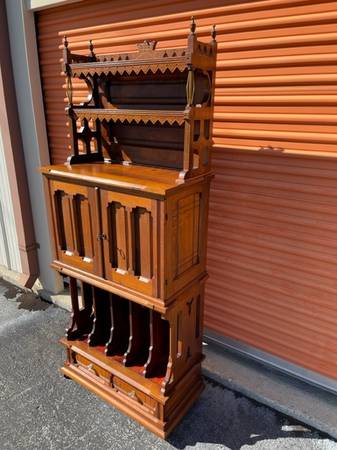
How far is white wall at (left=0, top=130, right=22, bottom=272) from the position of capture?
5191 millimetres

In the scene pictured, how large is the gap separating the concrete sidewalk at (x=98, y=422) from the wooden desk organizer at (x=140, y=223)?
5.5 inches

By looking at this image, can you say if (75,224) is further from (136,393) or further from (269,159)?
(269,159)

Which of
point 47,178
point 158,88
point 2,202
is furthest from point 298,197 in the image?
point 2,202

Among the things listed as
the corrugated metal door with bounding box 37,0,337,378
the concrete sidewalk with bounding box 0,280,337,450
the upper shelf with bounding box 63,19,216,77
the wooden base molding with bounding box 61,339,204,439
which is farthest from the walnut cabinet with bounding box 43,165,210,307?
the concrete sidewalk with bounding box 0,280,337,450

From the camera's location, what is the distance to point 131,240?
2.80m

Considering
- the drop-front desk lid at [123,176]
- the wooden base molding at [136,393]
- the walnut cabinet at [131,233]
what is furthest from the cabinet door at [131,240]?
the wooden base molding at [136,393]

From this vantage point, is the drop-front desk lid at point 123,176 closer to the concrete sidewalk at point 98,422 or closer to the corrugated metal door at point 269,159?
the corrugated metal door at point 269,159

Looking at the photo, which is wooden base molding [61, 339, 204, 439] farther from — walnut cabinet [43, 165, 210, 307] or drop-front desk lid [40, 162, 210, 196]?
drop-front desk lid [40, 162, 210, 196]

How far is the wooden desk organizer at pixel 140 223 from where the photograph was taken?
104 inches

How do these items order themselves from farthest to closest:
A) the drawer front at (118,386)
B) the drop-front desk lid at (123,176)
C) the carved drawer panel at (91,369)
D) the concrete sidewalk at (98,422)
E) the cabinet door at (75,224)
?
the carved drawer panel at (91,369)
the drawer front at (118,386)
the concrete sidewalk at (98,422)
the cabinet door at (75,224)
the drop-front desk lid at (123,176)

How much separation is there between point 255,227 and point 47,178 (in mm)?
2026

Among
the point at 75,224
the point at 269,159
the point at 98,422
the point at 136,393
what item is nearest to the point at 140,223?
the point at 75,224

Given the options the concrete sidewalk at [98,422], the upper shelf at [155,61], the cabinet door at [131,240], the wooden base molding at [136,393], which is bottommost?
the concrete sidewalk at [98,422]

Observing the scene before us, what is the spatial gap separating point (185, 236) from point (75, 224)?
1.02 meters
